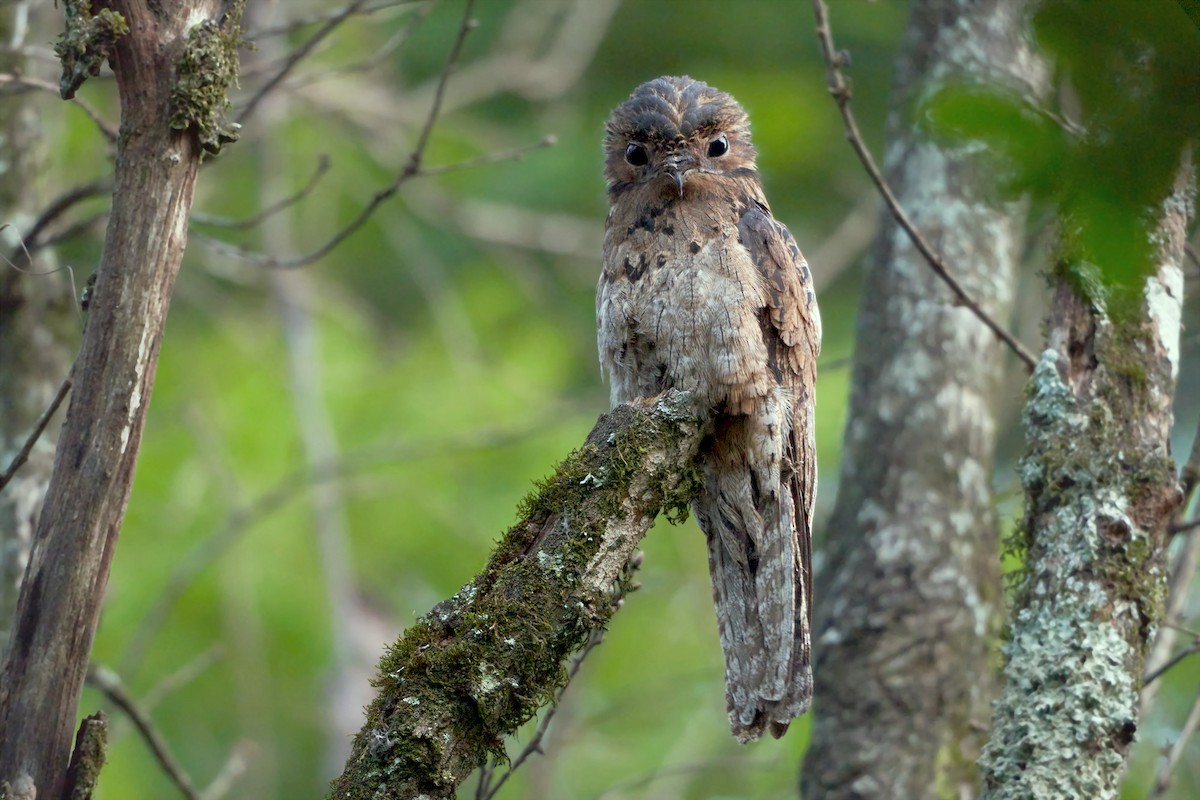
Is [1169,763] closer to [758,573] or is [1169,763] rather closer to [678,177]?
[758,573]

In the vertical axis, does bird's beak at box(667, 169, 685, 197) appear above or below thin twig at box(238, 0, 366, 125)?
below

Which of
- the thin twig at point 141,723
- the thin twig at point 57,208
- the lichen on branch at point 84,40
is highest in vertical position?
the thin twig at point 57,208

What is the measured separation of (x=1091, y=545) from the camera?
2.45m

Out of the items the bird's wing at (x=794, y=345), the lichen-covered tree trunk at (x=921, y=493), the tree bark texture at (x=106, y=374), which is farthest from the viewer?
the lichen-covered tree trunk at (x=921, y=493)

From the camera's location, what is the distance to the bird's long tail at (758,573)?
2709 mm

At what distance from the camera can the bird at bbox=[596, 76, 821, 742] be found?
275cm

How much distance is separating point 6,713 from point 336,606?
11.0ft

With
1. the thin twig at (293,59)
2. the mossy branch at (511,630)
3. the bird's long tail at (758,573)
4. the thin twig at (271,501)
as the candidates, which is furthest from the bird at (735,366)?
the thin twig at (271,501)

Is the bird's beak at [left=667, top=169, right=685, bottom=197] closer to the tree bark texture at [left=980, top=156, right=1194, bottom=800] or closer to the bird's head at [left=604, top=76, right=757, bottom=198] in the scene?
the bird's head at [left=604, top=76, right=757, bottom=198]

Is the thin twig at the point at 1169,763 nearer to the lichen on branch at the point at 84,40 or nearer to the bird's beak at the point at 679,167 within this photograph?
the bird's beak at the point at 679,167

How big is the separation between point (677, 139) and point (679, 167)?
117 millimetres

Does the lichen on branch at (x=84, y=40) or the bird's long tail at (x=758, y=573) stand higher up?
the lichen on branch at (x=84, y=40)

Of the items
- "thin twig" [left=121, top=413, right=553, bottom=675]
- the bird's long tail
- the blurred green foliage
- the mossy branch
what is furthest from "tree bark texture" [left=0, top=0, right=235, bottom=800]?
"thin twig" [left=121, top=413, right=553, bottom=675]

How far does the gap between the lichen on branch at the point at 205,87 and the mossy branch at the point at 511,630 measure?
93cm
